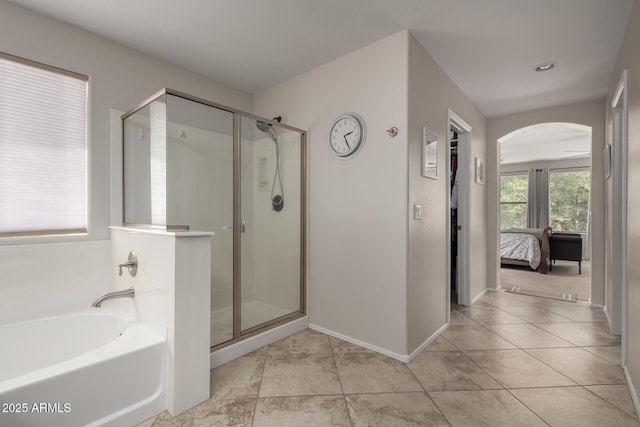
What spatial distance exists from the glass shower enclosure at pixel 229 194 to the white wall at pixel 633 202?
7.78 feet

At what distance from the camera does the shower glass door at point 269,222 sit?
8.34 feet

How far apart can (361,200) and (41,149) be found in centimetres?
238

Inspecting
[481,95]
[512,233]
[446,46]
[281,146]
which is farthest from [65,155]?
[512,233]

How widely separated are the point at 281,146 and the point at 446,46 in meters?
1.65

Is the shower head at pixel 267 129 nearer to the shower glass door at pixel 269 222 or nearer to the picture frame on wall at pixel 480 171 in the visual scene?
the shower glass door at pixel 269 222

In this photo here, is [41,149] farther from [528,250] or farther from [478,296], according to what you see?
[528,250]

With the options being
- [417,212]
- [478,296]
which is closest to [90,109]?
[417,212]

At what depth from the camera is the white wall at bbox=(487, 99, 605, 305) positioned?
3553 mm

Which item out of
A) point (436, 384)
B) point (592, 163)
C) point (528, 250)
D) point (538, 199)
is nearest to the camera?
point (436, 384)

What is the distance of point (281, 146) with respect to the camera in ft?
9.26

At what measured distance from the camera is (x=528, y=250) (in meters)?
5.71

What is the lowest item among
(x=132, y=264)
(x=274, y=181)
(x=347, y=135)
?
(x=132, y=264)

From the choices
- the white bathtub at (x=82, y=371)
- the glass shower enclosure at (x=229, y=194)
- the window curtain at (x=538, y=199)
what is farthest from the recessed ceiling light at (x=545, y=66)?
the window curtain at (x=538, y=199)

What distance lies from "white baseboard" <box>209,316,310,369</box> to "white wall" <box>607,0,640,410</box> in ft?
7.59
